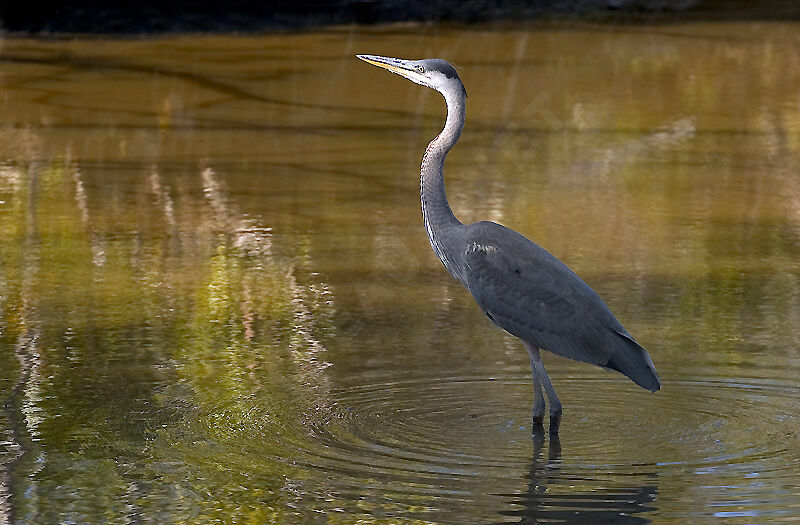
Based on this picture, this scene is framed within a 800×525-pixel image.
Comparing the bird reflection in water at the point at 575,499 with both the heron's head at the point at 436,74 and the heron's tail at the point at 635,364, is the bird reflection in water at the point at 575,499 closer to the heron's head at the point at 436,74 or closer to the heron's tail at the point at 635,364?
the heron's tail at the point at 635,364

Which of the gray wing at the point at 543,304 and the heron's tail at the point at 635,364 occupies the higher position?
the gray wing at the point at 543,304

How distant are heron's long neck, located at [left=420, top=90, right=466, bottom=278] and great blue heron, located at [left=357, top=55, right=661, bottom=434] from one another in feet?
0.04

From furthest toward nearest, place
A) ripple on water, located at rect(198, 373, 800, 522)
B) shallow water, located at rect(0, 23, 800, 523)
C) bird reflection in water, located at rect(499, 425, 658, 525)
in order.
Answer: shallow water, located at rect(0, 23, 800, 523) → ripple on water, located at rect(198, 373, 800, 522) → bird reflection in water, located at rect(499, 425, 658, 525)

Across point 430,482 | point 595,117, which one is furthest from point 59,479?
point 595,117

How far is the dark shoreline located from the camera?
25000 millimetres

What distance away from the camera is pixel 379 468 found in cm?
654

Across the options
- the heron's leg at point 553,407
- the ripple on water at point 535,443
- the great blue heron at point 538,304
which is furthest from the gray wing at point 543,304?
the ripple on water at point 535,443

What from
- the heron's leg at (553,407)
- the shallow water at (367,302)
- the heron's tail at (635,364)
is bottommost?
the shallow water at (367,302)

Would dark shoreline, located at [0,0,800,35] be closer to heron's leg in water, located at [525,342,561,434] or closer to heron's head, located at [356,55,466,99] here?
heron's head, located at [356,55,466,99]

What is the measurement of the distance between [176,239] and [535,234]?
2533mm

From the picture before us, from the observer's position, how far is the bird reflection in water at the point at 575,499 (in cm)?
603

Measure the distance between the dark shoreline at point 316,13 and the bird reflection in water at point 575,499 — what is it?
1913 cm

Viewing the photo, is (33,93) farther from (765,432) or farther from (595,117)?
(765,432)

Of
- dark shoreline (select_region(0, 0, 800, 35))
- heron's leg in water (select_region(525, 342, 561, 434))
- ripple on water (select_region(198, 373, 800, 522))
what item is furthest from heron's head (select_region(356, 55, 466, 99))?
dark shoreline (select_region(0, 0, 800, 35))
